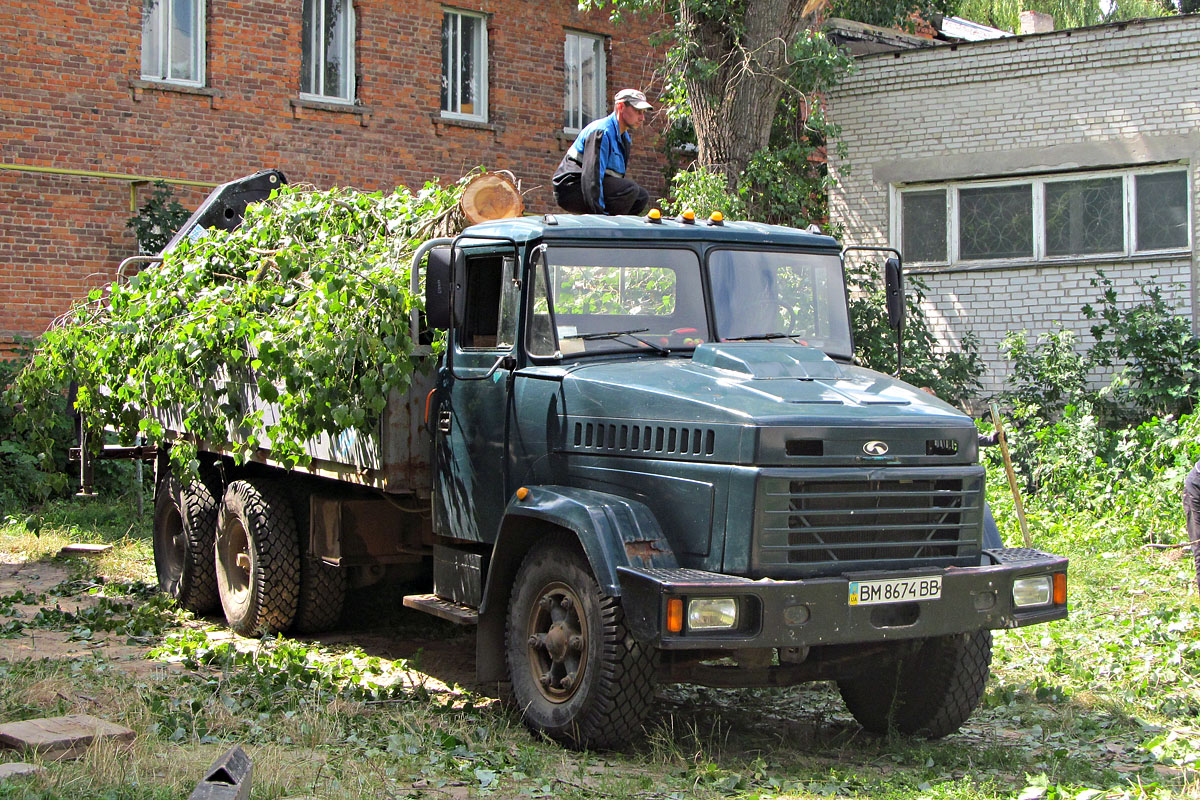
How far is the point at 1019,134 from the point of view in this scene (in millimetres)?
14180

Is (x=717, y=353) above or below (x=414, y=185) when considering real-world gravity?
below

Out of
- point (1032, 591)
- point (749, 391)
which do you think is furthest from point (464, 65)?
point (1032, 591)

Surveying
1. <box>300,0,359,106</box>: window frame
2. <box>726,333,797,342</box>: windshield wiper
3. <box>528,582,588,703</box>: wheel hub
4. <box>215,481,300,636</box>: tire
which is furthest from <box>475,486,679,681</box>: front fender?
<box>300,0,359,106</box>: window frame

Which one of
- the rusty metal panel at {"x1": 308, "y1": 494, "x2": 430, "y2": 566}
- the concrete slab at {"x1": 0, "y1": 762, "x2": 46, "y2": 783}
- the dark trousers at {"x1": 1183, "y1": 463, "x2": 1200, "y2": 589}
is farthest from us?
the rusty metal panel at {"x1": 308, "y1": 494, "x2": 430, "y2": 566}

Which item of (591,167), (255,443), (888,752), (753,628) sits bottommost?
(888,752)

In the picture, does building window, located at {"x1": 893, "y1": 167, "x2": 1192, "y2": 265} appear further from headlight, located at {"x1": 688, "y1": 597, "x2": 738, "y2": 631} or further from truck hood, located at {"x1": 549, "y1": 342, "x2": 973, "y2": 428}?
headlight, located at {"x1": 688, "y1": 597, "x2": 738, "y2": 631}

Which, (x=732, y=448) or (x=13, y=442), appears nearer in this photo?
(x=732, y=448)

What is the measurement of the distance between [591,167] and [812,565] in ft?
11.4

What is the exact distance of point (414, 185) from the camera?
17703 mm

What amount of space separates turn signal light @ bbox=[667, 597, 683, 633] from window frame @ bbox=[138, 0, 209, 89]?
12.8 meters

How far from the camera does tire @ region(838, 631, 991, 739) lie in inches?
241

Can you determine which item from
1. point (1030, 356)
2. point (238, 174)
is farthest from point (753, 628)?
point (238, 174)

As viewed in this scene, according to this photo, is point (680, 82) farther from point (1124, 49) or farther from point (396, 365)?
point (396, 365)

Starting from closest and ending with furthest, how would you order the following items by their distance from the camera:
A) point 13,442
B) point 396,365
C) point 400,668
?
point 396,365 → point 400,668 → point 13,442
